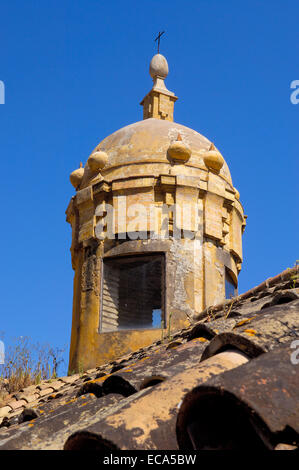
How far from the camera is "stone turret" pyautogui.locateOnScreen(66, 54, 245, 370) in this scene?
9.07 metres

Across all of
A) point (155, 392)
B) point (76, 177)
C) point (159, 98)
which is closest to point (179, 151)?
point (76, 177)

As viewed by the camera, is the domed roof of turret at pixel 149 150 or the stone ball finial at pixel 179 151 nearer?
the stone ball finial at pixel 179 151

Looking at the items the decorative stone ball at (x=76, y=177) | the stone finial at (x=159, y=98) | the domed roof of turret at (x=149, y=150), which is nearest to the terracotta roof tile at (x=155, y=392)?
the domed roof of turret at (x=149, y=150)

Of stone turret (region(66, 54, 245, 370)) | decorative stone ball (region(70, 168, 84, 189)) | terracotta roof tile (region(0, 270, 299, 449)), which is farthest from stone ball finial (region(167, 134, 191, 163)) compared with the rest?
terracotta roof tile (region(0, 270, 299, 449))

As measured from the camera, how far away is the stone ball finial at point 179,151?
941 cm

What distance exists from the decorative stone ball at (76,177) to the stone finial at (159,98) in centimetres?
199

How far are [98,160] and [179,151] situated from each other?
129 cm

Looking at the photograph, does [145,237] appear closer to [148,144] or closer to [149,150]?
[149,150]

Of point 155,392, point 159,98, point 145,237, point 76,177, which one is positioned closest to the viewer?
point 155,392

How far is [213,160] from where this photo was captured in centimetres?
971

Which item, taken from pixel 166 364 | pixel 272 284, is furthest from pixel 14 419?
pixel 272 284

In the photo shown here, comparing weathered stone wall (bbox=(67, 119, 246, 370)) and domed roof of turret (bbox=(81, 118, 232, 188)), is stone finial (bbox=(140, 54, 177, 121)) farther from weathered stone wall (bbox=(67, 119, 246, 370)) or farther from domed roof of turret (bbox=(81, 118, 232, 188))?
weathered stone wall (bbox=(67, 119, 246, 370))

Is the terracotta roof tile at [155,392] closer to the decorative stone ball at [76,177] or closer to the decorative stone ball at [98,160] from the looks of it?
the decorative stone ball at [98,160]

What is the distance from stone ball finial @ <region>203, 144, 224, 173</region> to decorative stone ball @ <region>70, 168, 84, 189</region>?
80.6 inches
